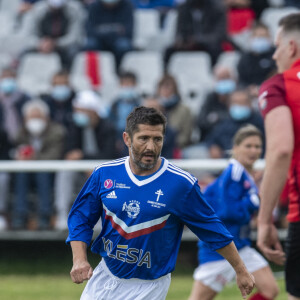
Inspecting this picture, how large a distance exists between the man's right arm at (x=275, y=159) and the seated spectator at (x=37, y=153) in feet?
18.2

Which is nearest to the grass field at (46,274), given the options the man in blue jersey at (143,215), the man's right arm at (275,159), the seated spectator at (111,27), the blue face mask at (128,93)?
the blue face mask at (128,93)

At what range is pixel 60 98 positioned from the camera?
11359 mm

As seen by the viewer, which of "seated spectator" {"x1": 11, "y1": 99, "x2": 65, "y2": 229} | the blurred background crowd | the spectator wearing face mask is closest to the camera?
"seated spectator" {"x1": 11, "y1": 99, "x2": 65, "y2": 229}

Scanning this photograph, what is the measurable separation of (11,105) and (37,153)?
1351mm

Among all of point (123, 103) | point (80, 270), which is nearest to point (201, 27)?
point (123, 103)

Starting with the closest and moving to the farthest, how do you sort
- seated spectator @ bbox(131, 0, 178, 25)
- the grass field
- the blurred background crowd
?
the grass field < the blurred background crowd < seated spectator @ bbox(131, 0, 178, 25)

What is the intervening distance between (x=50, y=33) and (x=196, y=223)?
31.3 ft

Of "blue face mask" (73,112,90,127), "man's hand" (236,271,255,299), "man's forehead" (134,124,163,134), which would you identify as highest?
"man's forehead" (134,124,163,134)

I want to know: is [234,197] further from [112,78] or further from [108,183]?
[112,78]

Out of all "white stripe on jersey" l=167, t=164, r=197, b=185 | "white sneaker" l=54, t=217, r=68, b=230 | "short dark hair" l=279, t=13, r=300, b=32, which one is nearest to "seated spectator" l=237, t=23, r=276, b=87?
"white sneaker" l=54, t=217, r=68, b=230

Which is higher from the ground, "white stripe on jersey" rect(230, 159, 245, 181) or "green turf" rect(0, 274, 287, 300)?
"white stripe on jersey" rect(230, 159, 245, 181)

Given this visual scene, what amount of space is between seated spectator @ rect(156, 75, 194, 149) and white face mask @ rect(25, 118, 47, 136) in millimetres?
1705

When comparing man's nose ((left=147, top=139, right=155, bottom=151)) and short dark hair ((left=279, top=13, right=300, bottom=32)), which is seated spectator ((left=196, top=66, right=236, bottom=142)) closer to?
short dark hair ((left=279, top=13, right=300, bottom=32))

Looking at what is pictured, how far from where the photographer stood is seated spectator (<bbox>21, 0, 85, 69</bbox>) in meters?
13.3
